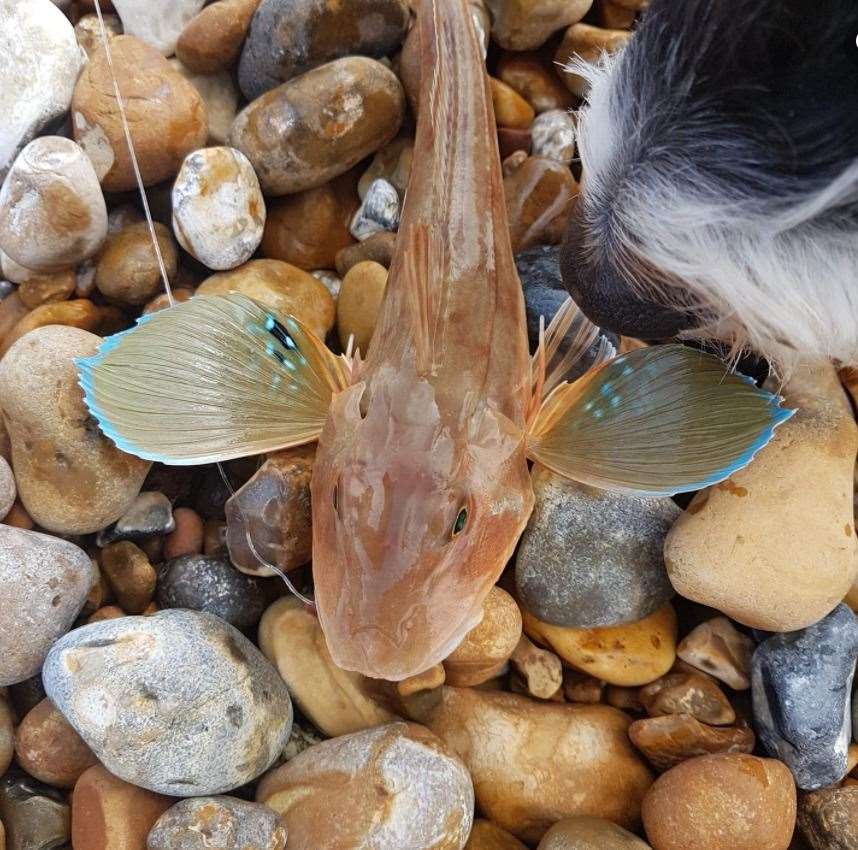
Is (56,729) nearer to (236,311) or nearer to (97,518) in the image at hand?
(97,518)

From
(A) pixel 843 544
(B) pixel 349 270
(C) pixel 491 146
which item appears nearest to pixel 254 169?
(B) pixel 349 270

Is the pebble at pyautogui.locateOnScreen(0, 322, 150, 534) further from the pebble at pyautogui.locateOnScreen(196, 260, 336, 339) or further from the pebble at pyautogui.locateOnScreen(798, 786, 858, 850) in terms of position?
the pebble at pyautogui.locateOnScreen(798, 786, 858, 850)

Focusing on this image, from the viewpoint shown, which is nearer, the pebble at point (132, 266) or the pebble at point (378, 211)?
the pebble at point (132, 266)

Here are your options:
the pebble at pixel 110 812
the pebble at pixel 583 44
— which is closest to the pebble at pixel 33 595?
the pebble at pixel 110 812

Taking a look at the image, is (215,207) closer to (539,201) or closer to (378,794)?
(539,201)

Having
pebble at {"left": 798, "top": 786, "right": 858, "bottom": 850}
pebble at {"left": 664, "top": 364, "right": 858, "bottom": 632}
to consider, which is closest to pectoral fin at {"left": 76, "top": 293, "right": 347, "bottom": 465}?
pebble at {"left": 664, "top": 364, "right": 858, "bottom": 632}

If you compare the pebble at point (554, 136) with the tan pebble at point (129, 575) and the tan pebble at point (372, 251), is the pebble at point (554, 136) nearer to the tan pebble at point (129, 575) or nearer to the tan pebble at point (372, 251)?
the tan pebble at point (372, 251)
